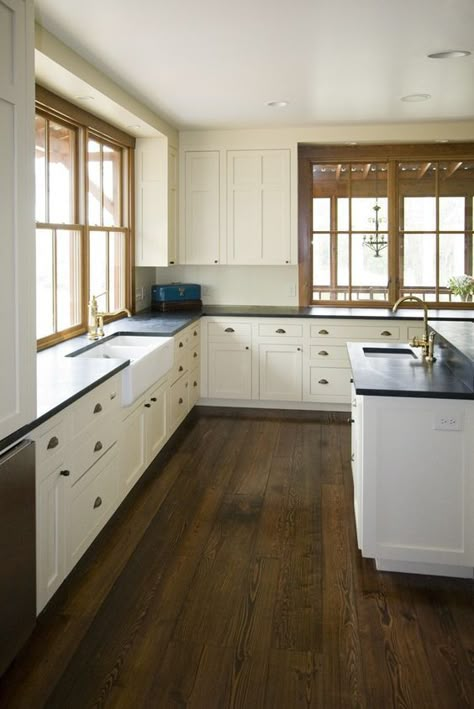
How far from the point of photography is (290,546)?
3.43 metres

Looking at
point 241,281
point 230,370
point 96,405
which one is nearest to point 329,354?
point 230,370

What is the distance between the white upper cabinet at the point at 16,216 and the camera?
2186 millimetres

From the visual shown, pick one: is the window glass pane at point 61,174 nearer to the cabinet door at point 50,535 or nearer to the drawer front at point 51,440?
the drawer front at point 51,440

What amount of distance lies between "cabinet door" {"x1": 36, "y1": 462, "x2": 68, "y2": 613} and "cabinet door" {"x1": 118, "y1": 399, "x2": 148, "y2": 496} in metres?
0.92

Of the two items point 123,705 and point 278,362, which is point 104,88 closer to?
point 278,362

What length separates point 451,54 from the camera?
391 centimetres

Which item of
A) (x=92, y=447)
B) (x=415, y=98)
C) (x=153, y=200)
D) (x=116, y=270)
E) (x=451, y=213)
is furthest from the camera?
(x=451, y=213)

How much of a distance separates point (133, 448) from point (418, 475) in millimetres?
1716

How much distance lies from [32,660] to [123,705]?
1.41 ft

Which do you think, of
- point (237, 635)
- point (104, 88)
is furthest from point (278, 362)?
point (237, 635)

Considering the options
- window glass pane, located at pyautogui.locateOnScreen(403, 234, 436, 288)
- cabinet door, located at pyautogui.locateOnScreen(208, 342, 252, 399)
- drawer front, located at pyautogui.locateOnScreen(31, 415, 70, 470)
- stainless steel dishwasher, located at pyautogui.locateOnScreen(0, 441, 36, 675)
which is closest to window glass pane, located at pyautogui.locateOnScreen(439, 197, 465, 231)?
window glass pane, located at pyautogui.locateOnScreen(403, 234, 436, 288)

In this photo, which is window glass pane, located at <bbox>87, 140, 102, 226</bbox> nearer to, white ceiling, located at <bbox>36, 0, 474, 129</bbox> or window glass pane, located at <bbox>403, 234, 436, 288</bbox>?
white ceiling, located at <bbox>36, 0, 474, 129</bbox>

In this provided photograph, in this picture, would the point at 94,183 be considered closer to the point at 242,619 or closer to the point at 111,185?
the point at 111,185

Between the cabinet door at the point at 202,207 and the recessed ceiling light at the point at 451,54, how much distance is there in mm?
2669
